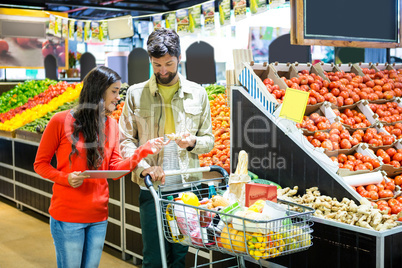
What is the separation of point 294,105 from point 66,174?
1.36 m

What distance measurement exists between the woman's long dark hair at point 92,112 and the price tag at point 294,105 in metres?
1.01

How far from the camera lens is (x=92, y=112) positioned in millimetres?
2520

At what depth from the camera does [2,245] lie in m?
4.99

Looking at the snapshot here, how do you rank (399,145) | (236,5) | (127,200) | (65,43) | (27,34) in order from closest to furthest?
→ (399,145) < (127,200) < (236,5) < (27,34) < (65,43)

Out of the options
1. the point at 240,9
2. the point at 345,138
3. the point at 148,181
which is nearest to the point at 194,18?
the point at 240,9

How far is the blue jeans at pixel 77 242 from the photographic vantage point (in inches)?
96.7

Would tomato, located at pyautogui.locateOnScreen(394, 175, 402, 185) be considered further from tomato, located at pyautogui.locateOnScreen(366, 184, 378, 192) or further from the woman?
the woman

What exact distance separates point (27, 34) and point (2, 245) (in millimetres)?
8171

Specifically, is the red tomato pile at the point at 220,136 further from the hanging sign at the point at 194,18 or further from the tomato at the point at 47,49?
the tomato at the point at 47,49

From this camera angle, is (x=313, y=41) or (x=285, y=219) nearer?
(x=285, y=219)

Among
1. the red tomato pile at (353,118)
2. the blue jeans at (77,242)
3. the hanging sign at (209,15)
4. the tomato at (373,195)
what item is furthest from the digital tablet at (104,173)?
the hanging sign at (209,15)

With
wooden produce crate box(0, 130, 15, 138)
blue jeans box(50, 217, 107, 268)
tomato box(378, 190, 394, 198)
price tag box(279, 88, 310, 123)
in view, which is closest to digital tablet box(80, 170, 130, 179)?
blue jeans box(50, 217, 107, 268)

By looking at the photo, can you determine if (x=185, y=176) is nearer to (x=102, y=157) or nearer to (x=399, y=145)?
(x=102, y=157)

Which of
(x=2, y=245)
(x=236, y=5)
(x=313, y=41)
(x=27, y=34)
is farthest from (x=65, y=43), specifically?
(x=313, y=41)
